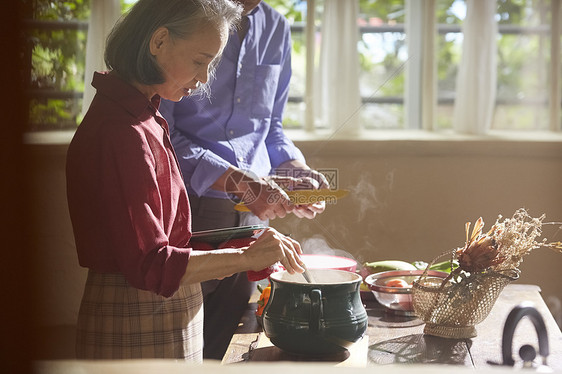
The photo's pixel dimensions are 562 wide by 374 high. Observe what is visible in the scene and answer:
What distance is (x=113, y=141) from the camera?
0.60m

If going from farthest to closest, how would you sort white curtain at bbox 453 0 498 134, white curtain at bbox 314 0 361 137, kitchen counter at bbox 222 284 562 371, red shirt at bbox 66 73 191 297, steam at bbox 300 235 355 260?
1. white curtain at bbox 314 0 361 137
2. white curtain at bbox 453 0 498 134
3. steam at bbox 300 235 355 260
4. kitchen counter at bbox 222 284 562 371
5. red shirt at bbox 66 73 191 297

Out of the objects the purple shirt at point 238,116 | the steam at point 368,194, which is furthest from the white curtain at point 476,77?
the purple shirt at point 238,116

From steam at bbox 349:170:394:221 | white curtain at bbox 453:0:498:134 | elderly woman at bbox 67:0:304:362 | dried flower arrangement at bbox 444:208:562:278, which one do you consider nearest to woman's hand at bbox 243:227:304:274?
elderly woman at bbox 67:0:304:362

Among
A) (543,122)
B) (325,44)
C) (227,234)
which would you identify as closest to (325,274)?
(227,234)

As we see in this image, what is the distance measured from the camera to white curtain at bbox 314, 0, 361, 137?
135 centimetres

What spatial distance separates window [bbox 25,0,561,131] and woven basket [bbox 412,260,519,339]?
12.2 inches

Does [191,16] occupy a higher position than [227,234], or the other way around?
[191,16]

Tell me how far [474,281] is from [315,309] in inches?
8.5

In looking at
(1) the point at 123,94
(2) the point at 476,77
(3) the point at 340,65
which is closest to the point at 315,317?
(1) the point at 123,94

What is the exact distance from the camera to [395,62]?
1.39 m

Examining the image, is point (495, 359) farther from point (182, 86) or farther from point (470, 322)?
point (182, 86)

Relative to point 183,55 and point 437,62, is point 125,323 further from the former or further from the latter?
point 437,62

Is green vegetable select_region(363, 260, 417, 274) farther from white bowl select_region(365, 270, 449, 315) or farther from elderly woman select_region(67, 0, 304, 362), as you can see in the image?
elderly woman select_region(67, 0, 304, 362)

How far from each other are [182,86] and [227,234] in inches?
6.6
